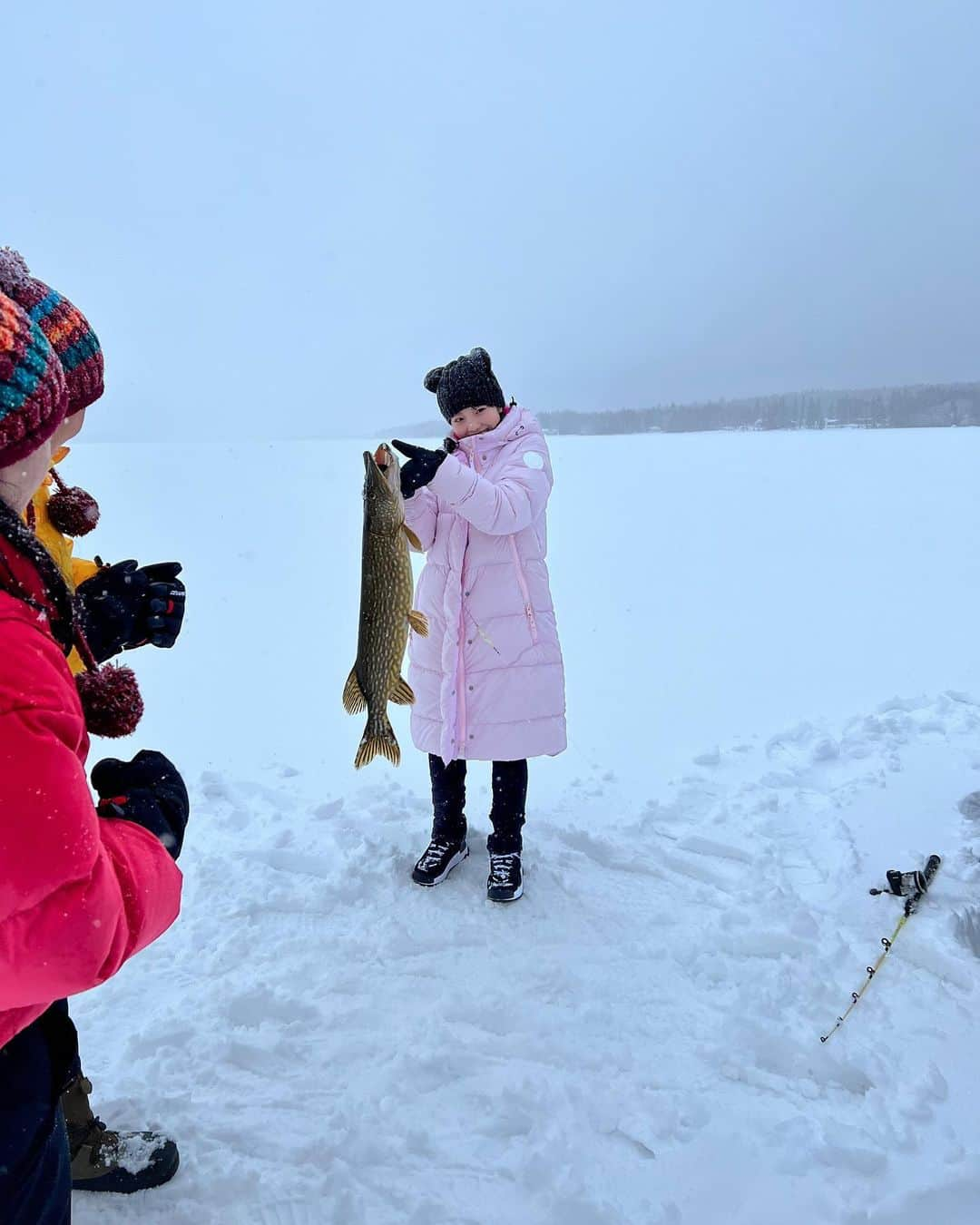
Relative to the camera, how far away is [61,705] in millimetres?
1230

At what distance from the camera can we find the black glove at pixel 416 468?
323 cm

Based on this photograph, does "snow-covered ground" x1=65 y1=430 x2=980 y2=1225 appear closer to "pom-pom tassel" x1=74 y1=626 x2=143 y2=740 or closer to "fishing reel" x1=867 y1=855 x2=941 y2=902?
"fishing reel" x1=867 y1=855 x2=941 y2=902

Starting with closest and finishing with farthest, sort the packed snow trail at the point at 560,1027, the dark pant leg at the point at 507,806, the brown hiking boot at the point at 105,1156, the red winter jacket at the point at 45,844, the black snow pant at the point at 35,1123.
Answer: the red winter jacket at the point at 45,844
the black snow pant at the point at 35,1123
the brown hiking boot at the point at 105,1156
the packed snow trail at the point at 560,1027
the dark pant leg at the point at 507,806

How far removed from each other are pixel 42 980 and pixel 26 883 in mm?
194

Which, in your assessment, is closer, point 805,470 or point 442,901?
point 442,901

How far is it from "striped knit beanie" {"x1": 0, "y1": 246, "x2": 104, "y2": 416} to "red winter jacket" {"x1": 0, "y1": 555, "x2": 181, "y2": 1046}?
594mm

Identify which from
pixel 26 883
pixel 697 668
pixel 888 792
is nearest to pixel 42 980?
pixel 26 883

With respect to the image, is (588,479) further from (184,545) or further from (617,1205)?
(617,1205)

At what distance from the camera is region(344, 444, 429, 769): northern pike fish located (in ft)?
9.62

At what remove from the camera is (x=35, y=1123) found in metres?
Result: 1.52

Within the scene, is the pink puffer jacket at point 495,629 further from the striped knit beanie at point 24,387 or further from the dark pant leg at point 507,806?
the striped knit beanie at point 24,387

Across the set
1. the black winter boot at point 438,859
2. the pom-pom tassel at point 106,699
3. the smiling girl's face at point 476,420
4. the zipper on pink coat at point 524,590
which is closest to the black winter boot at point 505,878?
the black winter boot at point 438,859

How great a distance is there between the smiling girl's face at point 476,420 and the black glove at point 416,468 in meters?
0.55

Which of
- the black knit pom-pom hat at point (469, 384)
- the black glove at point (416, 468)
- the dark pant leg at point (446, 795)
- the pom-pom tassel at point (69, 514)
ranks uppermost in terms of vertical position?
the black knit pom-pom hat at point (469, 384)
